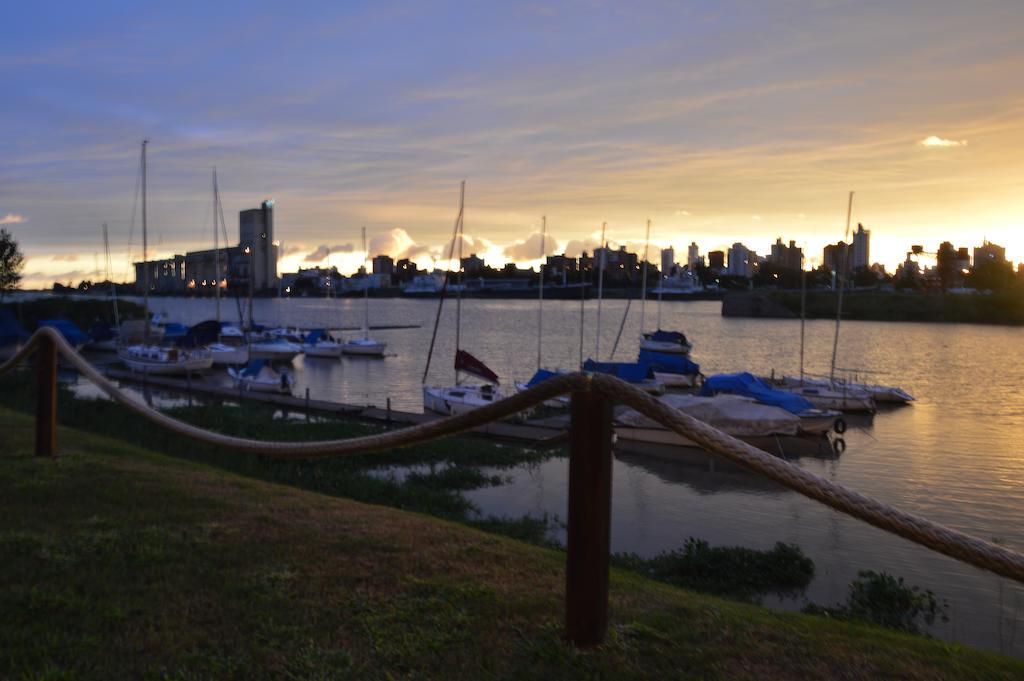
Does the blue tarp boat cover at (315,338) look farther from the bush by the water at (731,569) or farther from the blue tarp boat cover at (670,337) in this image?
the bush by the water at (731,569)

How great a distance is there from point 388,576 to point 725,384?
93.5ft

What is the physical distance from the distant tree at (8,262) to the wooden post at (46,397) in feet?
164

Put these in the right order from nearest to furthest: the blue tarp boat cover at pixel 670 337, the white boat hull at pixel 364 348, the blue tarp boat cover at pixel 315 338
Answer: the blue tarp boat cover at pixel 670 337 → the white boat hull at pixel 364 348 → the blue tarp boat cover at pixel 315 338

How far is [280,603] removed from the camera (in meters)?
4.75

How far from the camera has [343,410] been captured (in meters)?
31.6

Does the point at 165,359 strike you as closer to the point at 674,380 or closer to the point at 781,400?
the point at 674,380

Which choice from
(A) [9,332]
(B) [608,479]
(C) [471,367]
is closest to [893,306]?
(C) [471,367]

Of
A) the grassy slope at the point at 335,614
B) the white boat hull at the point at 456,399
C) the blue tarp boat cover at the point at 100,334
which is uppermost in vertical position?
the grassy slope at the point at 335,614

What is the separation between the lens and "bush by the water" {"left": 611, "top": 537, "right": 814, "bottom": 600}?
1089 cm

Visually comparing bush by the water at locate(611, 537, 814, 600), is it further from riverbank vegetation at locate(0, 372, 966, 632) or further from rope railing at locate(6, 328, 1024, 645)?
rope railing at locate(6, 328, 1024, 645)

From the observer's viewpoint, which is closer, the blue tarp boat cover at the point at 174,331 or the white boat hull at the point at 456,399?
the white boat hull at the point at 456,399

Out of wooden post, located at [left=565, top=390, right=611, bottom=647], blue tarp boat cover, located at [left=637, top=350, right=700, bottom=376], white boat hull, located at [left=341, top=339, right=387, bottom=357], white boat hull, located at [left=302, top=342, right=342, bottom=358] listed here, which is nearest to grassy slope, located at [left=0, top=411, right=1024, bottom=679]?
wooden post, located at [left=565, top=390, right=611, bottom=647]

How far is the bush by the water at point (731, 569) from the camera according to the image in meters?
10.9

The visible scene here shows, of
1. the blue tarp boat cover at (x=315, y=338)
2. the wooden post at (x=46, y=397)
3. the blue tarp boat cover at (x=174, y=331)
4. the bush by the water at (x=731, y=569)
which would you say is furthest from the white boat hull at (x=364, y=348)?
the wooden post at (x=46, y=397)
